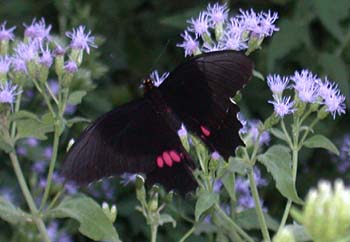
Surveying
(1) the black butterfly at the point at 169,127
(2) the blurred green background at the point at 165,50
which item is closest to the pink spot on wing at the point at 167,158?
(1) the black butterfly at the point at 169,127

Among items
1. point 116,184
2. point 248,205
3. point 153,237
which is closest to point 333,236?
point 153,237

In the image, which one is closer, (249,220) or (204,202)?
(204,202)

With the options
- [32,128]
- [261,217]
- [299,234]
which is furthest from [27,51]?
[299,234]

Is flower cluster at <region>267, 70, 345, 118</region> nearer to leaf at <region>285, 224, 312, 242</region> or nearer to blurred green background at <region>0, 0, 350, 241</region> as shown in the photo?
leaf at <region>285, 224, 312, 242</region>

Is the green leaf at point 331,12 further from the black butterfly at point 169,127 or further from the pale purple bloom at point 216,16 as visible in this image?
the black butterfly at point 169,127

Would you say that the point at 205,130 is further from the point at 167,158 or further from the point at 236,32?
the point at 236,32

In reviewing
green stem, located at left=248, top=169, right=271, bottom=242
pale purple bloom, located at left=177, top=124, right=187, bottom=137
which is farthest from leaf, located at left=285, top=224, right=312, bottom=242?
pale purple bloom, located at left=177, top=124, right=187, bottom=137
